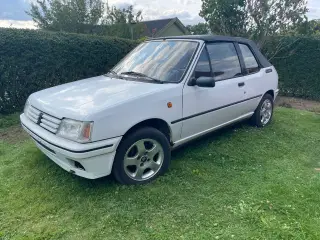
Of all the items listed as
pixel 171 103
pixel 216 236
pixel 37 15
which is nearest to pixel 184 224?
pixel 216 236

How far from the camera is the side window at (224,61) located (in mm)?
4082

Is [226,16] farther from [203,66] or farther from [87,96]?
[87,96]

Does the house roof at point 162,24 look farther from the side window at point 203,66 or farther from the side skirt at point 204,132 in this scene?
the side window at point 203,66

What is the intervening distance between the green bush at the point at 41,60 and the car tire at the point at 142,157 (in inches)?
156

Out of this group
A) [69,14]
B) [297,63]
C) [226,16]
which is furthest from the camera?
[69,14]

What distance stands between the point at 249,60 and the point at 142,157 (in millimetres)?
2820

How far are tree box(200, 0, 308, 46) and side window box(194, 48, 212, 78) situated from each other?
6.11 metres

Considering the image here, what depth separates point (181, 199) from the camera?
3.09 m

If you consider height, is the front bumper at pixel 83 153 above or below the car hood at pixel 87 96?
below

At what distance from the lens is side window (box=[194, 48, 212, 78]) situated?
378cm

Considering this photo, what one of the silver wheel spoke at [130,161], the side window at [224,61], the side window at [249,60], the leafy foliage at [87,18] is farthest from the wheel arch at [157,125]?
the leafy foliage at [87,18]

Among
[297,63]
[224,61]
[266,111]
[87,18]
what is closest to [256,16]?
[297,63]

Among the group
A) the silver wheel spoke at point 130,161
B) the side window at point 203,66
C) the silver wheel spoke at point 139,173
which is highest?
the side window at point 203,66

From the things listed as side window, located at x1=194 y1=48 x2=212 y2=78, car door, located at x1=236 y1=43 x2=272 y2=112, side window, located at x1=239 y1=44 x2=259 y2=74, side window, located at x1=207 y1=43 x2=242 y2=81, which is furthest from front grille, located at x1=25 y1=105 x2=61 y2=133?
side window, located at x1=239 y1=44 x2=259 y2=74
